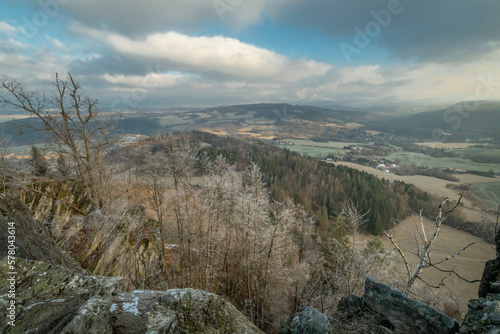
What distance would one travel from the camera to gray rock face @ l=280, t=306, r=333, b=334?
4.66 meters

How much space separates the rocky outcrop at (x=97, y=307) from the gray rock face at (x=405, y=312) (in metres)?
3.43

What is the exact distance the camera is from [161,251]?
16.0 metres

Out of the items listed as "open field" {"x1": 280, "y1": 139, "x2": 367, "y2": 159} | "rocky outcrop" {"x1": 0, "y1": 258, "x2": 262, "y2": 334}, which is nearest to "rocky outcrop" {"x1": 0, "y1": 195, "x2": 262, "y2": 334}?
"rocky outcrop" {"x1": 0, "y1": 258, "x2": 262, "y2": 334}

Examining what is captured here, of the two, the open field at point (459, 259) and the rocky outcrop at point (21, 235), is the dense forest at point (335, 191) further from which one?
the rocky outcrop at point (21, 235)

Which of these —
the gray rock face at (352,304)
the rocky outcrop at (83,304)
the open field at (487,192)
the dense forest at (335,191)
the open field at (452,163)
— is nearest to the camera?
the rocky outcrop at (83,304)

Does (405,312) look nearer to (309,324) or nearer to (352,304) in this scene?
(352,304)

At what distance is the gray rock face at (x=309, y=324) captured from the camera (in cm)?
466

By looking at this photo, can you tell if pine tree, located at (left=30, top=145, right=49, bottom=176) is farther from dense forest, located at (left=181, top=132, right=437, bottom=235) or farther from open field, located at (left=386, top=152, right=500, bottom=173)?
open field, located at (left=386, top=152, right=500, bottom=173)

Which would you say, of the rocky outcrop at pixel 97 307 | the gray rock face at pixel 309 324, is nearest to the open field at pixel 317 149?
the gray rock face at pixel 309 324

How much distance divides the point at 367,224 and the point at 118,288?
181ft

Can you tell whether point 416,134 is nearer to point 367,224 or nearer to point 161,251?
point 367,224

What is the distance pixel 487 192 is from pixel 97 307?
81.6m

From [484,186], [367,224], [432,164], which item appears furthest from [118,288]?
[432,164]

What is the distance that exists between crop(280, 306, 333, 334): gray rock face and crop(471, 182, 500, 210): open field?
6761 centimetres
